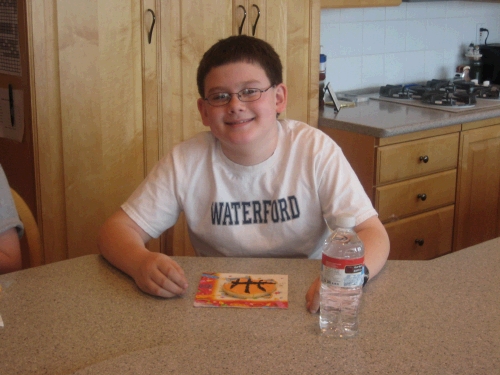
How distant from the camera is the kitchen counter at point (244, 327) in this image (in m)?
1.01

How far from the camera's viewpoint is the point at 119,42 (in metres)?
2.38

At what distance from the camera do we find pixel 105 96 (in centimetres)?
238

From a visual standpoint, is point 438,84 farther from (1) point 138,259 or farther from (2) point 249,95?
(1) point 138,259

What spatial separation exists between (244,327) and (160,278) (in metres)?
0.21

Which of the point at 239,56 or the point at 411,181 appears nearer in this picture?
the point at 239,56

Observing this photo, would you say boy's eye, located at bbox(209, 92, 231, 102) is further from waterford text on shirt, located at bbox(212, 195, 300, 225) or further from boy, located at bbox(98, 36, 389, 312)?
waterford text on shirt, located at bbox(212, 195, 300, 225)

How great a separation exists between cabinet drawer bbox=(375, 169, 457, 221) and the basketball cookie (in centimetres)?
156

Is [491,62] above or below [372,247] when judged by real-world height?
above

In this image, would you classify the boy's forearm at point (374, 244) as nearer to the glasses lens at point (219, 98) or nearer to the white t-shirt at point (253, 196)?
the white t-shirt at point (253, 196)

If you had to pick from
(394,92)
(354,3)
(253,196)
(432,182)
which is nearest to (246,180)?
(253,196)

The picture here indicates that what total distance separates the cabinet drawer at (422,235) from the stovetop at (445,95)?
0.49 meters

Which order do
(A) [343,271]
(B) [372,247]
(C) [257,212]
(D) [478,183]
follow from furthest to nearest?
1. (D) [478,183]
2. (C) [257,212]
3. (B) [372,247]
4. (A) [343,271]

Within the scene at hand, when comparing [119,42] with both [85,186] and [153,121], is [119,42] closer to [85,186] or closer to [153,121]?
[153,121]

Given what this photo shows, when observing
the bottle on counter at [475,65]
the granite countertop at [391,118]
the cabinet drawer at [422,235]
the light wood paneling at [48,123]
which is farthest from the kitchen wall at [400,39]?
the light wood paneling at [48,123]
